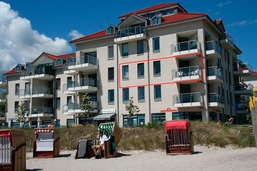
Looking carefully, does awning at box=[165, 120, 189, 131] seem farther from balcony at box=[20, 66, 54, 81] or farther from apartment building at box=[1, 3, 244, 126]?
balcony at box=[20, 66, 54, 81]

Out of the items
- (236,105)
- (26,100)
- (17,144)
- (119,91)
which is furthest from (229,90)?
(17,144)

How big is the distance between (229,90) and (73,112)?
68.8 ft

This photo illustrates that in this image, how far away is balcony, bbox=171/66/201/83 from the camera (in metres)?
37.0

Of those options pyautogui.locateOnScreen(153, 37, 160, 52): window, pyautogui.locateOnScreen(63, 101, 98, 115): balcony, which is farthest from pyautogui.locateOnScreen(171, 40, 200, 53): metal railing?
pyautogui.locateOnScreen(63, 101, 98, 115): balcony

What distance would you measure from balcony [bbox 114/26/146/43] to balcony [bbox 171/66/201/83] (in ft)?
20.1

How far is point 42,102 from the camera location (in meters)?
52.8

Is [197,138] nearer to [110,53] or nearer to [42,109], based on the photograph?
[110,53]

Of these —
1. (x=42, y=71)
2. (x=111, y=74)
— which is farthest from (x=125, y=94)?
(x=42, y=71)

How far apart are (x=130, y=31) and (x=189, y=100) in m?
11.5

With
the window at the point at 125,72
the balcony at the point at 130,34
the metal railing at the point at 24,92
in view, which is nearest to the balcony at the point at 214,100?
the window at the point at 125,72

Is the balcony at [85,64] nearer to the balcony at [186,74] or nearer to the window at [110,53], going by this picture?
the window at [110,53]

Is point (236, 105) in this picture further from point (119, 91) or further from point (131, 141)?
point (131, 141)

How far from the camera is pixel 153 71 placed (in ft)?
132

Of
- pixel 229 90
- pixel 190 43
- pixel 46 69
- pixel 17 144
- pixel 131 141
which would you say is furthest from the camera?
pixel 46 69
